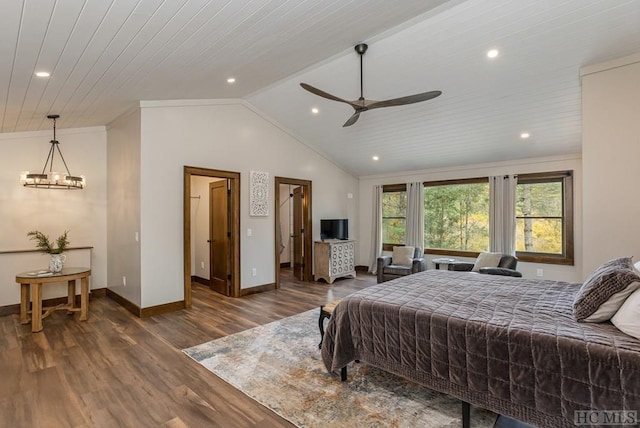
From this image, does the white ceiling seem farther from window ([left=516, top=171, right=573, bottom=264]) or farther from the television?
the television

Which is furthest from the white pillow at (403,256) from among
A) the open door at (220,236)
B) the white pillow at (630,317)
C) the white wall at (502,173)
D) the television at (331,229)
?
the white pillow at (630,317)

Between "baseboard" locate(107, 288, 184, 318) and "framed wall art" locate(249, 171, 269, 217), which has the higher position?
"framed wall art" locate(249, 171, 269, 217)

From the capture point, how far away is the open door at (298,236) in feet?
23.6

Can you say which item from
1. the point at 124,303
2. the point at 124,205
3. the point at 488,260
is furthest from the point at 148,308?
the point at 488,260

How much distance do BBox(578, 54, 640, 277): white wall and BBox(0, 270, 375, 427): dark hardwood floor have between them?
3752 millimetres

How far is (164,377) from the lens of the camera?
2836mm

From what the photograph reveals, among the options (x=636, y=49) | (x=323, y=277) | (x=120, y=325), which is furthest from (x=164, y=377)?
(x=636, y=49)

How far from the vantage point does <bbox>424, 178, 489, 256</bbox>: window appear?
658cm

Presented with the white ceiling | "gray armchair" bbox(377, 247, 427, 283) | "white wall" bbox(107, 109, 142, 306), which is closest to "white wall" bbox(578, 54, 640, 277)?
the white ceiling

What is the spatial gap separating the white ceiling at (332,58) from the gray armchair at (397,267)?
231 cm

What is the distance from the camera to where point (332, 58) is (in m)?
4.06

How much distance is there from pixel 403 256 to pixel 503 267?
1892mm

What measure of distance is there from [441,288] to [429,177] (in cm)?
469

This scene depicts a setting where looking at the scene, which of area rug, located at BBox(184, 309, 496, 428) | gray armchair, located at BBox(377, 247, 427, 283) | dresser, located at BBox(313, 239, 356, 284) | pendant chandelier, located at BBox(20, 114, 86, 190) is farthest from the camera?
dresser, located at BBox(313, 239, 356, 284)
